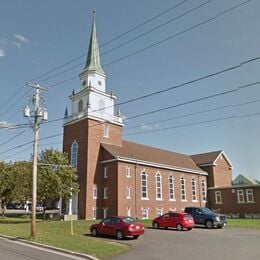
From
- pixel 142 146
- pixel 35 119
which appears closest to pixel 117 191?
pixel 142 146

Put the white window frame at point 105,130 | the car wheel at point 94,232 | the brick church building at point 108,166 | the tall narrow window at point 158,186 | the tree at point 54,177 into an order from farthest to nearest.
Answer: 1. the tall narrow window at point 158,186
2. the white window frame at point 105,130
3. the brick church building at point 108,166
4. the tree at point 54,177
5. the car wheel at point 94,232

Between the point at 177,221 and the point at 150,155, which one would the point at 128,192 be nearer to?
the point at 150,155

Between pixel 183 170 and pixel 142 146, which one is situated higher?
pixel 142 146

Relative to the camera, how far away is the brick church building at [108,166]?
3969 cm

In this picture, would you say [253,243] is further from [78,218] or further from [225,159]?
[225,159]

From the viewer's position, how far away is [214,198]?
178 ft

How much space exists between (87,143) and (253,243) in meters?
24.7

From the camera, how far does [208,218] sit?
98.7ft

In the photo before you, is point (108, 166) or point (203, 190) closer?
point (108, 166)

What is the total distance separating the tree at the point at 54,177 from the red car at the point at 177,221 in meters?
10.3

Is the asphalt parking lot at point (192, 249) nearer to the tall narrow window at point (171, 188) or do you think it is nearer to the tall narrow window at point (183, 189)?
the tall narrow window at point (171, 188)

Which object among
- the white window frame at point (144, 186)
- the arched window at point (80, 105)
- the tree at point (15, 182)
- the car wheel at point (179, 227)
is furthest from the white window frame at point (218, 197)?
the tree at point (15, 182)

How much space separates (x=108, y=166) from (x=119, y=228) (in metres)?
18.7

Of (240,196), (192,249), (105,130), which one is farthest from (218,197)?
(192,249)
